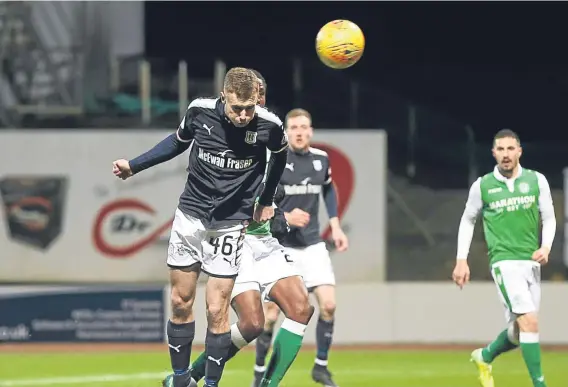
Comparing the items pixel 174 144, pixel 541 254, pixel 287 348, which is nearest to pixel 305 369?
pixel 541 254

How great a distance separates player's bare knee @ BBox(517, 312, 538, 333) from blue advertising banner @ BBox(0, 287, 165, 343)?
19.8 feet

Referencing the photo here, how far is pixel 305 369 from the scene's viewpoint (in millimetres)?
11414

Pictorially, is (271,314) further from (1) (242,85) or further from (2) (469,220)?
(1) (242,85)

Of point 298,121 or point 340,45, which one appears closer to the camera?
point 340,45

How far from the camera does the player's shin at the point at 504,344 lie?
9234 millimetres

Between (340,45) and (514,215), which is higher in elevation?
(340,45)

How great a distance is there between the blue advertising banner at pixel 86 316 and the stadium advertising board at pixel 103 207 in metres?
0.31

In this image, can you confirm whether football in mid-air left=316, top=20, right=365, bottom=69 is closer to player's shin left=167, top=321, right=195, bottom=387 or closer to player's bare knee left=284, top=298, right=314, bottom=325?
player's bare knee left=284, top=298, right=314, bottom=325

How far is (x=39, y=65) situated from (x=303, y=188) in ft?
18.7

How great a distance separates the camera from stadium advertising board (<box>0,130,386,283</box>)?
1442 cm

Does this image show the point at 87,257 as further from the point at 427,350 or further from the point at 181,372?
the point at 181,372

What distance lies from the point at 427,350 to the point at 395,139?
261cm

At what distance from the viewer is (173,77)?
47.7 feet

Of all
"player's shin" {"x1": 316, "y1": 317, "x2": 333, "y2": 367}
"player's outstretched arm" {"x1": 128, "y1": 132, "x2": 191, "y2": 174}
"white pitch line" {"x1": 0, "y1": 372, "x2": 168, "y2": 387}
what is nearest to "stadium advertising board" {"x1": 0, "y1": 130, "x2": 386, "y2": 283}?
"white pitch line" {"x1": 0, "y1": 372, "x2": 168, "y2": 387}
